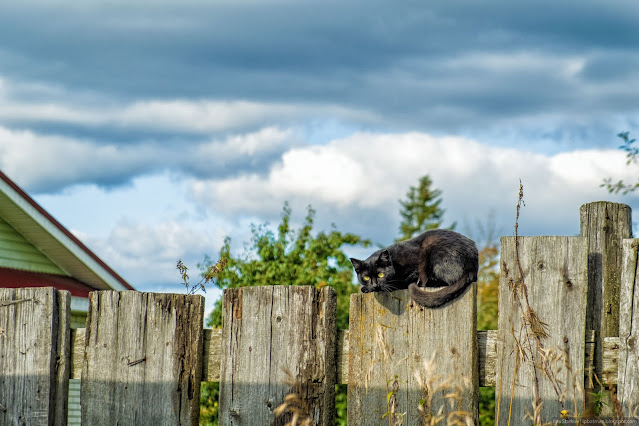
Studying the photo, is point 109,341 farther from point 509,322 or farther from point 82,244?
point 82,244

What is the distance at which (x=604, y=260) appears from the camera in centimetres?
404

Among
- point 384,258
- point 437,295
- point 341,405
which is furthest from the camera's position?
point 341,405

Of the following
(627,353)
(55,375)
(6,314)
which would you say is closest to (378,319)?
(627,353)

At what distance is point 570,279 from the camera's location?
12.9ft

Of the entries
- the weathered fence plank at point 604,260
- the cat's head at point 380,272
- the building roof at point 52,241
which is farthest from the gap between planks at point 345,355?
the building roof at point 52,241

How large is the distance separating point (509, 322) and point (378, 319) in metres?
0.74

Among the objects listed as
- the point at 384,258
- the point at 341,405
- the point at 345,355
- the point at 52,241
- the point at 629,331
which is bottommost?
the point at 341,405

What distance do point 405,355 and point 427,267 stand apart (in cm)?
96

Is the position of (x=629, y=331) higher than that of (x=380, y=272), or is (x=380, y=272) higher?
(x=380, y=272)

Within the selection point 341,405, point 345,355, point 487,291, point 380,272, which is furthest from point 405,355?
point 487,291

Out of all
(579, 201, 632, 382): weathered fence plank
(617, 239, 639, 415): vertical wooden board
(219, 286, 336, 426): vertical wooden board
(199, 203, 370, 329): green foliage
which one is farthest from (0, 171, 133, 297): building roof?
(617, 239, 639, 415): vertical wooden board

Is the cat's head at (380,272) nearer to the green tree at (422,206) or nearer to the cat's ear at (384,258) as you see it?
the cat's ear at (384,258)

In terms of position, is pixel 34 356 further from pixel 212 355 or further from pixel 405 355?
pixel 405 355

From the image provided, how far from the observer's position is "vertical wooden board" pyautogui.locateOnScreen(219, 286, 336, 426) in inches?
164
